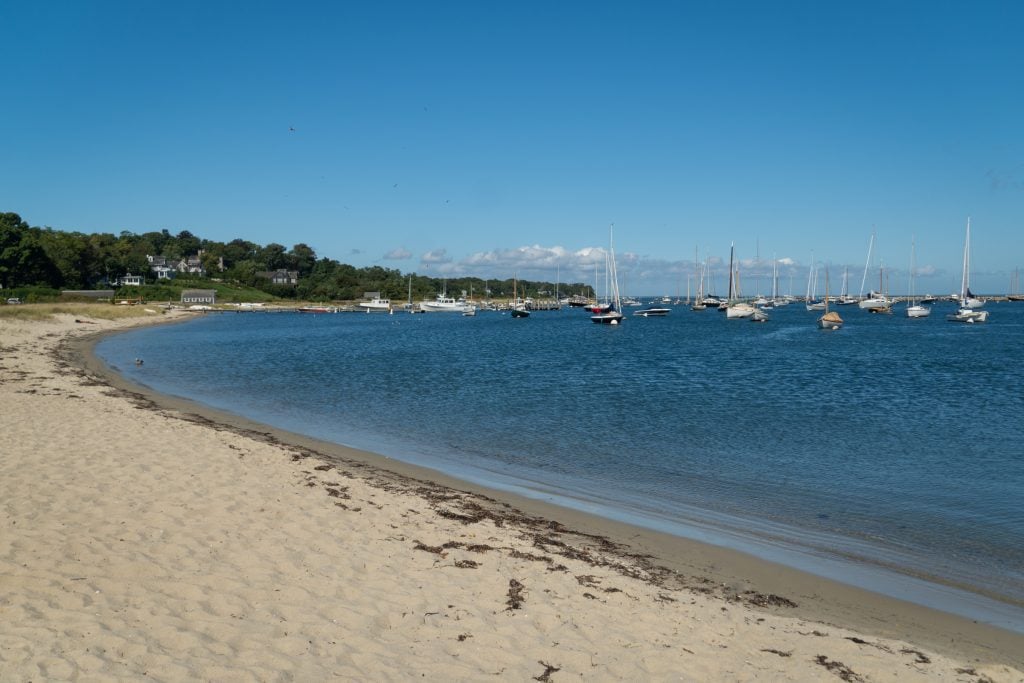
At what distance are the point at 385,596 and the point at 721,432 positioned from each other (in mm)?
15608

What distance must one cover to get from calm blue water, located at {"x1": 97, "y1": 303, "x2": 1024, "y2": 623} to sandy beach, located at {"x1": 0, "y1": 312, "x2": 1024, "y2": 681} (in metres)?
2.15

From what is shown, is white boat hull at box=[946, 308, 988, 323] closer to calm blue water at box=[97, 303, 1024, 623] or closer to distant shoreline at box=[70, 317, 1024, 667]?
calm blue water at box=[97, 303, 1024, 623]

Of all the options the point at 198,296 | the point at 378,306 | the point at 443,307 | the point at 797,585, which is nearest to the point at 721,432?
the point at 797,585

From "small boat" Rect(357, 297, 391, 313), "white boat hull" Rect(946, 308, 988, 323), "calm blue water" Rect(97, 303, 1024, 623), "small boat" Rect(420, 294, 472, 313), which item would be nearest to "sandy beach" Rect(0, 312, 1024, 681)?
"calm blue water" Rect(97, 303, 1024, 623)

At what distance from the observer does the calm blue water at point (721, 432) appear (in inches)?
483

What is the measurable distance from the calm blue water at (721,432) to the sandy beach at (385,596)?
215cm

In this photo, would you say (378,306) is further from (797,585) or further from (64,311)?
(797,585)

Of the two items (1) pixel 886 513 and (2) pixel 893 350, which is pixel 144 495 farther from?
(2) pixel 893 350

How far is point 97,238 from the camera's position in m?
167

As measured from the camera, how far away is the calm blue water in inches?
483

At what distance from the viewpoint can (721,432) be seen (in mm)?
21359

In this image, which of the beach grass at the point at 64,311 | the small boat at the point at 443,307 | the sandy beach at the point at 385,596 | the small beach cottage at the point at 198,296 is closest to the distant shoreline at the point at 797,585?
the sandy beach at the point at 385,596

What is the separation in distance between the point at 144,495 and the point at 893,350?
5760 cm

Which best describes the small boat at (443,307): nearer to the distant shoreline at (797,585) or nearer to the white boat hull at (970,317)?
the white boat hull at (970,317)
